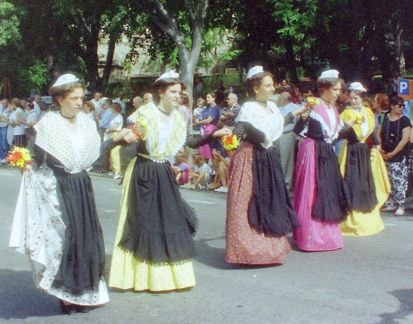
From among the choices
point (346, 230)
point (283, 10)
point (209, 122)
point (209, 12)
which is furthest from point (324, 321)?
point (209, 12)

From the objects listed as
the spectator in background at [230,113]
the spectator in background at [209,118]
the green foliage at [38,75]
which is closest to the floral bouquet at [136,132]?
the spectator in background at [230,113]

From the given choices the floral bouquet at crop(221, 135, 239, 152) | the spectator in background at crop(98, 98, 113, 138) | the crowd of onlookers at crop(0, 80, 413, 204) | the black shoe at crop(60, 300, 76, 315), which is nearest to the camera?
the black shoe at crop(60, 300, 76, 315)

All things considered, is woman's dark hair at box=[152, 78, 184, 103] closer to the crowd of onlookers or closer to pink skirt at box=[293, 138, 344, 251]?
pink skirt at box=[293, 138, 344, 251]

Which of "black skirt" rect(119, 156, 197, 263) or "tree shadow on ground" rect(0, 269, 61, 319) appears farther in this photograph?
"black skirt" rect(119, 156, 197, 263)

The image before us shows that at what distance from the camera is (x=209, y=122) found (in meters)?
16.8

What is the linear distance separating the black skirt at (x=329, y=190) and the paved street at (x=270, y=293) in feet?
1.28

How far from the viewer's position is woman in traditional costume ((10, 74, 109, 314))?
6.73m

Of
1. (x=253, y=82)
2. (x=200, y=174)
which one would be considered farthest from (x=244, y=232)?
(x=200, y=174)

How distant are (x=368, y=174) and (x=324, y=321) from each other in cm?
430

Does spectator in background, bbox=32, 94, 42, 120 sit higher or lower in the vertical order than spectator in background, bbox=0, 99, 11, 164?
higher

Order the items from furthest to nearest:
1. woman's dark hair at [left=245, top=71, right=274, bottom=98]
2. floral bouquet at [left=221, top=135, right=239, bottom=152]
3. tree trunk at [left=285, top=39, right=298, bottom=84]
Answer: tree trunk at [left=285, top=39, right=298, bottom=84] → woman's dark hair at [left=245, top=71, right=274, bottom=98] → floral bouquet at [left=221, top=135, right=239, bottom=152]

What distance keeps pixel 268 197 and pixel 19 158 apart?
263 centimetres

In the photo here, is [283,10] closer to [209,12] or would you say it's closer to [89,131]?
[209,12]

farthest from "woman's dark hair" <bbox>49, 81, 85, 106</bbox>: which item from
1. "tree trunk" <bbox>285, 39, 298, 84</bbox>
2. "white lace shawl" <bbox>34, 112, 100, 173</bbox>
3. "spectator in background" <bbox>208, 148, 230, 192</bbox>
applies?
"tree trunk" <bbox>285, 39, 298, 84</bbox>
